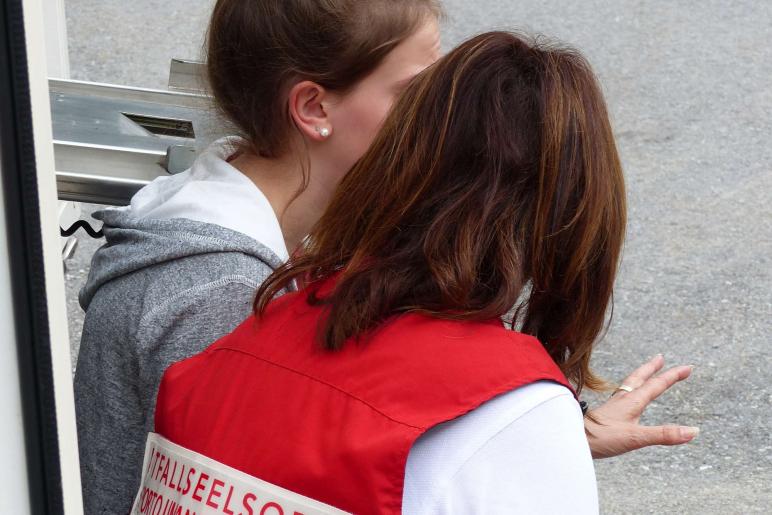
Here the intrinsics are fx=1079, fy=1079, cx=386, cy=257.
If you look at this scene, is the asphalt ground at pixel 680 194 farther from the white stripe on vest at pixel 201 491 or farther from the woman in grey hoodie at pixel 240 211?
the white stripe on vest at pixel 201 491

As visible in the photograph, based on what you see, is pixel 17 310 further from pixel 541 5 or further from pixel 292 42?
pixel 541 5

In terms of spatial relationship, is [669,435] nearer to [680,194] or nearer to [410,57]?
[410,57]

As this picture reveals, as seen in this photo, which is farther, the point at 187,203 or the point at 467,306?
the point at 187,203

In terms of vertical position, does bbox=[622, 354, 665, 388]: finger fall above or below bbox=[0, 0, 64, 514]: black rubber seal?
below

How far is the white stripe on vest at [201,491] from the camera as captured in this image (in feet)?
3.03

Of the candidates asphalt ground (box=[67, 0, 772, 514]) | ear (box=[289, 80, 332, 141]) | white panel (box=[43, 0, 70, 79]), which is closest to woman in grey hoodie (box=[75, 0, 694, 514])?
ear (box=[289, 80, 332, 141])

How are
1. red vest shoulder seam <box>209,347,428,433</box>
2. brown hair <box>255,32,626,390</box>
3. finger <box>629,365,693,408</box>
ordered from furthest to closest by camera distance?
finger <box>629,365,693,408</box>, brown hair <box>255,32,626,390</box>, red vest shoulder seam <box>209,347,428,433</box>

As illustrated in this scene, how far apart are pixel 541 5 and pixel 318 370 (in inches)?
207

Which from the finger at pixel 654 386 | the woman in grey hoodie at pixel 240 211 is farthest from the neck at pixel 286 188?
the finger at pixel 654 386

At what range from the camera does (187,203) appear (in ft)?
4.30

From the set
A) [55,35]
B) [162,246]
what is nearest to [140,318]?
[162,246]

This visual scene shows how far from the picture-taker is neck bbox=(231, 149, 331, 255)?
1381mm

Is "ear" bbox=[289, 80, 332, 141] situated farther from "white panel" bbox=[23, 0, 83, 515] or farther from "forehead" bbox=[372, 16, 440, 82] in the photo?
"white panel" bbox=[23, 0, 83, 515]

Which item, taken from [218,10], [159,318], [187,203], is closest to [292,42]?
[218,10]
